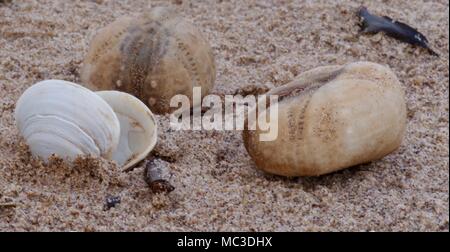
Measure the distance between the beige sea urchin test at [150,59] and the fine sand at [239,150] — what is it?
0.49 feet

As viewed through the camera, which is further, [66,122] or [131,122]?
[131,122]

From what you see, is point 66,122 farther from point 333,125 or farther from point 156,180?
point 333,125

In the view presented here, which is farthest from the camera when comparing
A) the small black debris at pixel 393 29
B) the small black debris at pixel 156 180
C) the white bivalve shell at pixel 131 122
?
the small black debris at pixel 393 29

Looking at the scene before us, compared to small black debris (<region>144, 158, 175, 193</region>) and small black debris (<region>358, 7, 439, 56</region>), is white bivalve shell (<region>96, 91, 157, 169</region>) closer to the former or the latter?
small black debris (<region>144, 158, 175, 193</region>)

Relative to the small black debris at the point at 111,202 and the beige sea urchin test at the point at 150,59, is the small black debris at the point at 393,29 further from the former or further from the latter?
the small black debris at the point at 111,202

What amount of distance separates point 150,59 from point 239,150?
0.56 metres

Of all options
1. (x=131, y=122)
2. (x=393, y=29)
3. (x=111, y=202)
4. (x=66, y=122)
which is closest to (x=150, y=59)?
(x=131, y=122)

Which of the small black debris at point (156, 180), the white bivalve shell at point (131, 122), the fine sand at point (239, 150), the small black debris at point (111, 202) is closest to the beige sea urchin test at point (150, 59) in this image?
the fine sand at point (239, 150)

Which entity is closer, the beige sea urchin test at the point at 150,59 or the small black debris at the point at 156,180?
the small black debris at the point at 156,180

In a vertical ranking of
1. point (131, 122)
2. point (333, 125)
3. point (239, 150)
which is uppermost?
point (333, 125)

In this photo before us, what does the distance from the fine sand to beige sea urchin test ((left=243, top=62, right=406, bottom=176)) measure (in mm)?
87

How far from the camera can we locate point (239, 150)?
2973 millimetres

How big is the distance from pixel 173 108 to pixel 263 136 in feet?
2.24

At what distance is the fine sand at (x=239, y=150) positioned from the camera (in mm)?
2424
